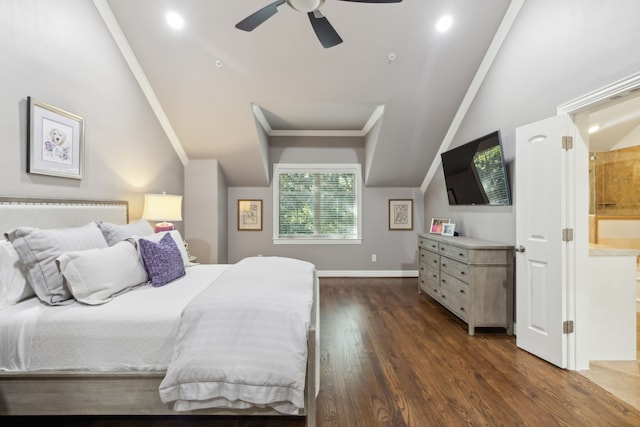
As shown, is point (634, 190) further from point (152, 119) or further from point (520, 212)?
point (152, 119)

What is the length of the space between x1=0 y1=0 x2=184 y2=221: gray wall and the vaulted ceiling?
1.21ft

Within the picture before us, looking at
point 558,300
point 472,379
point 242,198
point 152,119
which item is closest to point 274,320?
point 472,379

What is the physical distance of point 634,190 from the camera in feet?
14.9

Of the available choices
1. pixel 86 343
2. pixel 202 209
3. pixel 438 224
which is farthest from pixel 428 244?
pixel 86 343

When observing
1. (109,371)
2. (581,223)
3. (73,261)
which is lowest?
(109,371)

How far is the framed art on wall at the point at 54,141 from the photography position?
7.72 feet

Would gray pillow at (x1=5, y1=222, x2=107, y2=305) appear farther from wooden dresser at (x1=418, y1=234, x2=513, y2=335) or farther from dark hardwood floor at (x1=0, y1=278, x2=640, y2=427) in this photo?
wooden dresser at (x1=418, y1=234, x2=513, y2=335)

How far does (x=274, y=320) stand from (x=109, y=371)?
945 mm

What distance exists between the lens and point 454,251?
3523 mm

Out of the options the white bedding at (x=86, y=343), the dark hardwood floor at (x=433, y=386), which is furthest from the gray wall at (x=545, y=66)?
the white bedding at (x=86, y=343)

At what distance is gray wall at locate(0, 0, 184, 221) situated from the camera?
223 cm

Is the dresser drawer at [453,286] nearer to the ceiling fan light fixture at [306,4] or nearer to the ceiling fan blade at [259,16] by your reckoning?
the ceiling fan light fixture at [306,4]

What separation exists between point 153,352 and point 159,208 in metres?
2.33

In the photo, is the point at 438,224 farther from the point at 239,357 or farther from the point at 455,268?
the point at 239,357
